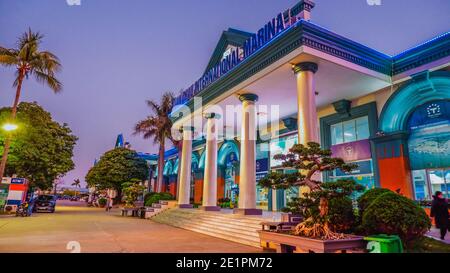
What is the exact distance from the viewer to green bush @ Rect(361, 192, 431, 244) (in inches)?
278

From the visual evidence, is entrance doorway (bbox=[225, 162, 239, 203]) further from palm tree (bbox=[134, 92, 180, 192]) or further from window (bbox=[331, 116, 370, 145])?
window (bbox=[331, 116, 370, 145])

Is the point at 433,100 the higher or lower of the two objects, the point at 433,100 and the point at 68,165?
the higher

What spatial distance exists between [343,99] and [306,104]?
554cm

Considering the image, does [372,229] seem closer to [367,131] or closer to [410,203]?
[410,203]

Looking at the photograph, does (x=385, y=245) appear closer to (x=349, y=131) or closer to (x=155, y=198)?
(x=349, y=131)

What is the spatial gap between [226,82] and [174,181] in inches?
892

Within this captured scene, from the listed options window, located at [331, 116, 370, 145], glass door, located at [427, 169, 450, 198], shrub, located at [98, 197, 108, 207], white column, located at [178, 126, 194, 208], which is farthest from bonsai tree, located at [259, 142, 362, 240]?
shrub, located at [98, 197, 108, 207]

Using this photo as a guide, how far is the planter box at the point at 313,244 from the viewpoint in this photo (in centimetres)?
620

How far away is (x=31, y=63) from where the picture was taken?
16.8m

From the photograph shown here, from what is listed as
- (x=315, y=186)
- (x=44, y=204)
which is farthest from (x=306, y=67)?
(x=44, y=204)

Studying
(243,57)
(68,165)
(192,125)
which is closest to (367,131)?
(243,57)

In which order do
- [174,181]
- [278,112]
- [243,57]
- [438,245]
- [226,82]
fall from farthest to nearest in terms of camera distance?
[174,181], [278,112], [226,82], [243,57], [438,245]

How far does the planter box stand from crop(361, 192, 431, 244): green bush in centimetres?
102

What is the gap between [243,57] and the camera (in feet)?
45.2
